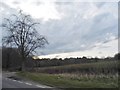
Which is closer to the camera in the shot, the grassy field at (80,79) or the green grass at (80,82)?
the green grass at (80,82)

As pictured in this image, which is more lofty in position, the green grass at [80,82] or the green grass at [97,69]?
the green grass at [97,69]

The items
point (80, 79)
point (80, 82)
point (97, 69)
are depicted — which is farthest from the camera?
point (97, 69)

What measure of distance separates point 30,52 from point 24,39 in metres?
2.88

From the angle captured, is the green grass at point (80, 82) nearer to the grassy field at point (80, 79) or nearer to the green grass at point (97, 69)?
the grassy field at point (80, 79)

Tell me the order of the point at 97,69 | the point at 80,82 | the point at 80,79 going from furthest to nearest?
1. the point at 97,69
2. the point at 80,79
3. the point at 80,82

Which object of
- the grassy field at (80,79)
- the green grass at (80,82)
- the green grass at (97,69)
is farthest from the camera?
the green grass at (97,69)

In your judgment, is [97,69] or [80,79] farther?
[97,69]

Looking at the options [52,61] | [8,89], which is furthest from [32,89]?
[52,61]

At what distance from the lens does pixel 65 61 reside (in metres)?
107

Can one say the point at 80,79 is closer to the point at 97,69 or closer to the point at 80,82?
the point at 80,82

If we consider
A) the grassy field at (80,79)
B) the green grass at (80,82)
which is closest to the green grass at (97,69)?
the grassy field at (80,79)

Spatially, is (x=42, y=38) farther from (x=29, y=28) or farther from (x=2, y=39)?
(x=2, y=39)

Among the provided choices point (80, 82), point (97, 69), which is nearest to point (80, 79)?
point (80, 82)

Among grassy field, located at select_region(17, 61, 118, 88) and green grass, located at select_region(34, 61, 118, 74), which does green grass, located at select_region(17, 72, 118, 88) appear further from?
green grass, located at select_region(34, 61, 118, 74)
